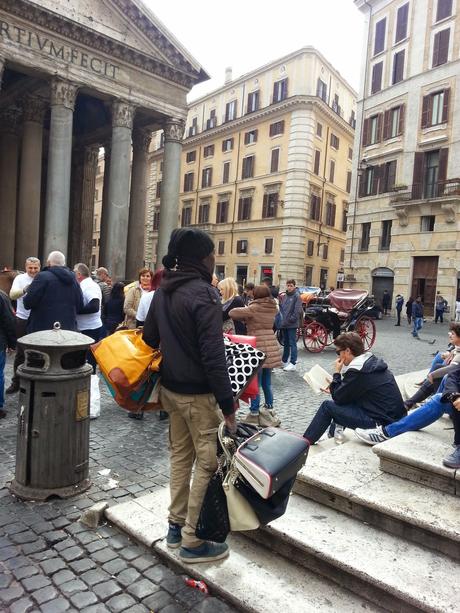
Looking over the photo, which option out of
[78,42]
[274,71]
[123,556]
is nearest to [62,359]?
[123,556]

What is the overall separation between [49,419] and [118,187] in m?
16.2

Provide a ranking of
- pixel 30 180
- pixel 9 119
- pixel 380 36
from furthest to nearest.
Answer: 1. pixel 380 36
2. pixel 9 119
3. pixel 30 180

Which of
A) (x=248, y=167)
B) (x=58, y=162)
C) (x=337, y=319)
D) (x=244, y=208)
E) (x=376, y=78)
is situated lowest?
(x=337, y=319)

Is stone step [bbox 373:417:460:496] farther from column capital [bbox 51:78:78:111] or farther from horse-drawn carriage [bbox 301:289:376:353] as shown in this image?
column capital [bbox 51:78:78:111]

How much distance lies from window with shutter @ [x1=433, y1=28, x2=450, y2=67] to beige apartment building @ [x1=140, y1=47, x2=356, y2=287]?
32.1ft

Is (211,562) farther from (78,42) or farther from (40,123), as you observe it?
(40,123)

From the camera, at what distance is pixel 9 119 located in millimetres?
21859

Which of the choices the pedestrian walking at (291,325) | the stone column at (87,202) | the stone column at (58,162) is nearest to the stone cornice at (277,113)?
the stone column at (87,202)

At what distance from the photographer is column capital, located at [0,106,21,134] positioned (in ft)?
71.1

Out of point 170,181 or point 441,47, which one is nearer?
point 170,181

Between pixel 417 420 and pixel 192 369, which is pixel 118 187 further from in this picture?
pixel 192 369

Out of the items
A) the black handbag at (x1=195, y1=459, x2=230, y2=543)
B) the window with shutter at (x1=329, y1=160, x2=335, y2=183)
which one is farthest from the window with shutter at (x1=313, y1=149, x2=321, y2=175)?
the black handbag at (x1=195, y1=459, x2=230, y2=543)

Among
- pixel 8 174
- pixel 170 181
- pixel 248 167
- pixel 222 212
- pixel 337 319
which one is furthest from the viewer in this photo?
pixel 222 212

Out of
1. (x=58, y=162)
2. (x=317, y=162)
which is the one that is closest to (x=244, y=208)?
(x=317, y=162)
